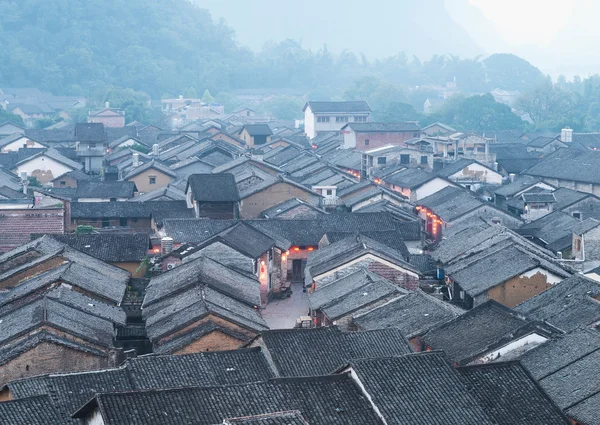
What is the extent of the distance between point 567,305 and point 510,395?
8123 millimetres

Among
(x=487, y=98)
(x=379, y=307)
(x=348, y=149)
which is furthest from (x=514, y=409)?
(x=487, y=98)

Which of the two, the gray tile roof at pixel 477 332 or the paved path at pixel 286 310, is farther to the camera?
the paved path at pixel 286 310

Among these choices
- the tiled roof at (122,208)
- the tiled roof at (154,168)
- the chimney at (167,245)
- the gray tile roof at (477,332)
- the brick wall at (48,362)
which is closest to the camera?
the gray tile roof at (477,332)

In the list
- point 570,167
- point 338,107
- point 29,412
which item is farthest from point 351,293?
point 338,107

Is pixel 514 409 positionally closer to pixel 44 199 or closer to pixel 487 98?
pixel 44 199

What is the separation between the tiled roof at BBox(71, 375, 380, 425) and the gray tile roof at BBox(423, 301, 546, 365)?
5.63 m

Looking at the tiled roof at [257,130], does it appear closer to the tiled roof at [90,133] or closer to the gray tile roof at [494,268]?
the tiled roof at [90,133]

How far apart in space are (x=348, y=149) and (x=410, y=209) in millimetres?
26329

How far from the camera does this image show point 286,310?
34844 millimetres

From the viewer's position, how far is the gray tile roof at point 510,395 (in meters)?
18.8

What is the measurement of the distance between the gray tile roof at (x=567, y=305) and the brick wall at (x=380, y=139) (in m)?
47.9

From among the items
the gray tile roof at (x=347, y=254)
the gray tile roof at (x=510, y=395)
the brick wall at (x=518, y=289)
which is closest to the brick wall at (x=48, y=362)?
the gray tile roof at (x=510, y=395)

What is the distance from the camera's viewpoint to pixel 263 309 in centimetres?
3478

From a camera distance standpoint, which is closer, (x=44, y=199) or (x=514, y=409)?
(x=514, y=409)
